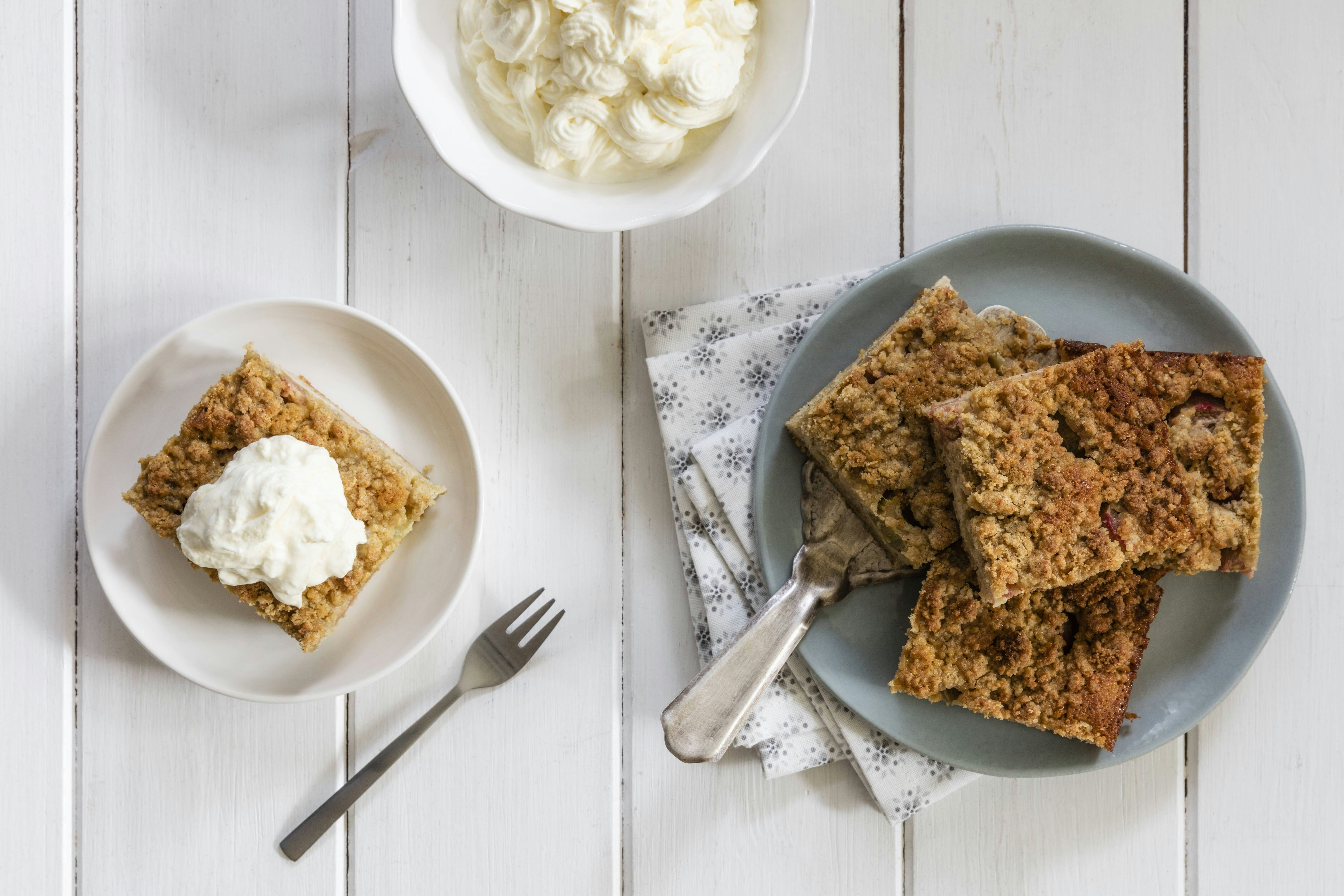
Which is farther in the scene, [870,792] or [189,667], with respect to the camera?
[870,792]

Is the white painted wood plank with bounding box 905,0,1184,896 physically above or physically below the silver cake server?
above

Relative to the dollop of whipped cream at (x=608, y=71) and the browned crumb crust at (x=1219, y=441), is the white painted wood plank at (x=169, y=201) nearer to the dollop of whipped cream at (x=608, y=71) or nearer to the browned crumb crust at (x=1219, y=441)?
the dollop of whipped cream at (x=608, y=71)

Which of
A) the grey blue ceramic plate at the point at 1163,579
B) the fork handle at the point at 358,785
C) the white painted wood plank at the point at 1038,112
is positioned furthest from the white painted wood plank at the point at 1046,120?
the fork handle at the point at 358,785

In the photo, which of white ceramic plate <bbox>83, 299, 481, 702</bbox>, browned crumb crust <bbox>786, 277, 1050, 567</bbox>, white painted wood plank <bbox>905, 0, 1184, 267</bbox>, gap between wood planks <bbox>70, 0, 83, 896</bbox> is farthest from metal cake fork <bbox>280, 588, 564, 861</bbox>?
white painted wood plank <bbox>905, 0, 1184, 267</bbox>

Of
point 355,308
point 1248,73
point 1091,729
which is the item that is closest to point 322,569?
point 355,308

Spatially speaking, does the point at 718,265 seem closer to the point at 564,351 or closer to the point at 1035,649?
the point at 564,351

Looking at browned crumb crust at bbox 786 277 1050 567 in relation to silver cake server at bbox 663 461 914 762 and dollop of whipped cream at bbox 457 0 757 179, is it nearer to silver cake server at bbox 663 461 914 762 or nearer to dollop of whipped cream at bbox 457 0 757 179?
silver cake server at bbox 663 461 914 762

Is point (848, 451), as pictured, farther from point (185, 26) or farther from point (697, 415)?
point (185, 26)
